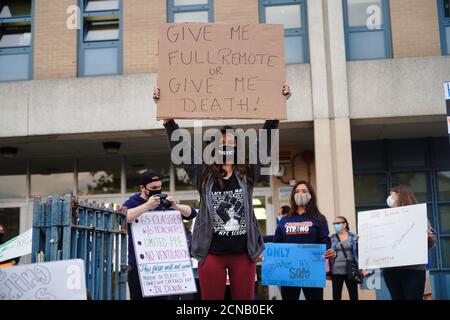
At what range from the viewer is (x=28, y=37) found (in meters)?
13.1

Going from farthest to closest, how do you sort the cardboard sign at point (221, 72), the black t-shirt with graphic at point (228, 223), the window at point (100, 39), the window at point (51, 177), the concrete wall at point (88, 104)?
the window at point (51, 177) → the window at point (100, 39) → the concrete wall at point (88, 104) → the cardboard sign at point (221, 72) → the black t-shirt with graphic at point (228, 223)

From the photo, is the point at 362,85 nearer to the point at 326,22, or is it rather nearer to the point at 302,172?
the point at 326,22

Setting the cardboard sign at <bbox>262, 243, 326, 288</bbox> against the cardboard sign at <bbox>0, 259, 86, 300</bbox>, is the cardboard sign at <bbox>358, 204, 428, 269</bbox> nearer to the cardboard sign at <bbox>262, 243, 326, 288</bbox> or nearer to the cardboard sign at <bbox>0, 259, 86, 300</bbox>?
the cardboard sign at <bbox>262, 243, 326, 288</bbox>

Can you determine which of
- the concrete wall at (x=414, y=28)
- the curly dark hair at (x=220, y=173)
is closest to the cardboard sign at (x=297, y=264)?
the curly dark hair at (x=220, y=173)

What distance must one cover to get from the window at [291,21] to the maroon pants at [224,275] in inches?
321

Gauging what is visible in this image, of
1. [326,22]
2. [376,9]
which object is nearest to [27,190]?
[326,22]

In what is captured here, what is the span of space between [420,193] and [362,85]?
303 cm

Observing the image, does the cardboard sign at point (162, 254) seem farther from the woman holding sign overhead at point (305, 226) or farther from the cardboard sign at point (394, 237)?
the cardboard sign at point (394, 237)

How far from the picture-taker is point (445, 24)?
40.1 feet

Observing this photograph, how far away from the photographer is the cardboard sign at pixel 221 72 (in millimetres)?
5379

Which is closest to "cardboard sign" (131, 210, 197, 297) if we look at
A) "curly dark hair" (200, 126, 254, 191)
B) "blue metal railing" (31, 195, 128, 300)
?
"blue metal railing" (31, 195, 128, 300)

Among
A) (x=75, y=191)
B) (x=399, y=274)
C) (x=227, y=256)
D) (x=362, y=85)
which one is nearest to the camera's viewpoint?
(x=227, y=256)

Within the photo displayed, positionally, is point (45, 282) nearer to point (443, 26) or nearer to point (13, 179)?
point (443, 26)

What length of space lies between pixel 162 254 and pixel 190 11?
757 centimetres
